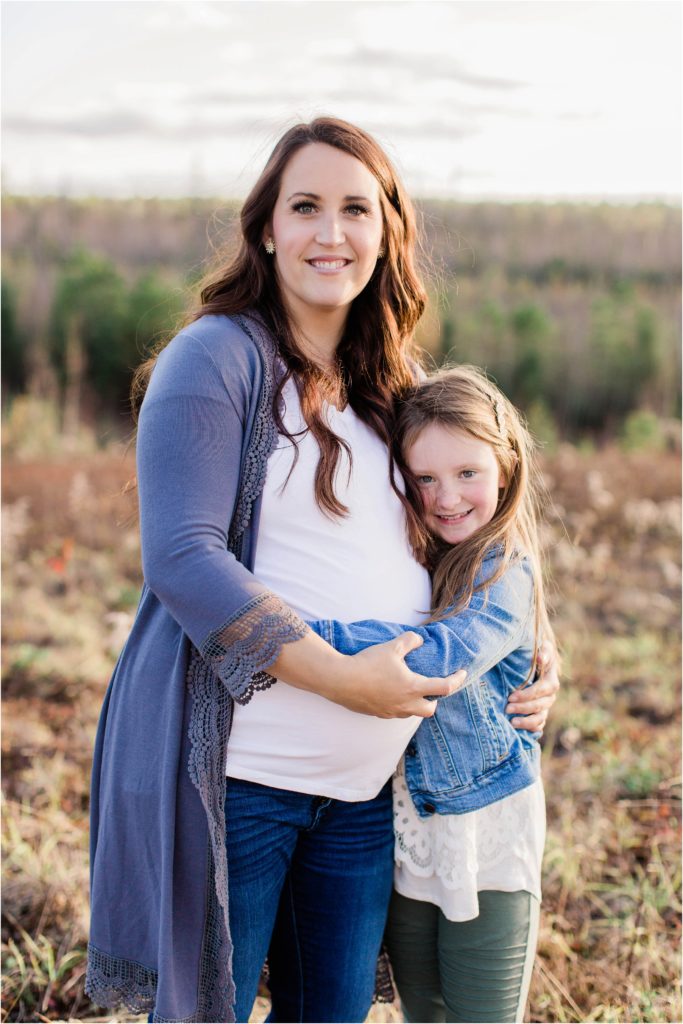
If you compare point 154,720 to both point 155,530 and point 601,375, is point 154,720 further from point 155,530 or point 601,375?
point 601,375

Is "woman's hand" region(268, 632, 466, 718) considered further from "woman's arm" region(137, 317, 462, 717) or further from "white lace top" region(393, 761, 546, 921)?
"white lace top" region(393, 761, 546, 921)

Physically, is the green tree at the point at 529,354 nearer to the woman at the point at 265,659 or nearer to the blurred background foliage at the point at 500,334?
the blurred background foliage at the point at 500,334

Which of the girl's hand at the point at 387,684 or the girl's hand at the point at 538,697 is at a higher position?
the girl's hand at the point at 387,684

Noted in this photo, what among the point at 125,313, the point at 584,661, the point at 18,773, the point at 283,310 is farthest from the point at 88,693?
the point at 125,313

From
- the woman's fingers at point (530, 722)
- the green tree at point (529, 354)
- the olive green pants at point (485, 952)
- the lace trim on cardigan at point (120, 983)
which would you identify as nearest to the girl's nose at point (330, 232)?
the woman's fingers at point (530, 722)

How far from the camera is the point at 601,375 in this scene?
476 inches

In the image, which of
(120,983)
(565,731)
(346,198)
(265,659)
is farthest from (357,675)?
(565,731)

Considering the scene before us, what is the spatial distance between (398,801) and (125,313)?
11.5 meters

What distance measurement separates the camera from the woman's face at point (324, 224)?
1933mm

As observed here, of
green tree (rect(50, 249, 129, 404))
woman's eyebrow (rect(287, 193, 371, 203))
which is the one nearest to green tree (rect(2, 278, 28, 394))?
green tree (rect(50, 249, 129, 404))

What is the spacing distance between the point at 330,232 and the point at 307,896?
4.55 ft

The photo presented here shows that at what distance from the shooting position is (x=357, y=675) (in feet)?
5.36

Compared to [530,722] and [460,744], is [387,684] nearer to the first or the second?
[460,744]

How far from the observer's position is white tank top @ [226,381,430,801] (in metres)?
1.78
